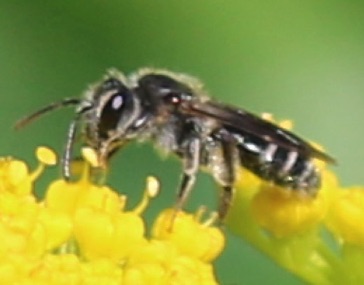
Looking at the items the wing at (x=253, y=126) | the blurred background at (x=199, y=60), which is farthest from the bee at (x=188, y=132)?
the blurred background at (x=199, y=60)

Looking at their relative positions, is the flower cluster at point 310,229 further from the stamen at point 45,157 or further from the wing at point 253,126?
the stamen at point 45,157

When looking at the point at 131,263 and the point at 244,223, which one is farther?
the point at 244,223

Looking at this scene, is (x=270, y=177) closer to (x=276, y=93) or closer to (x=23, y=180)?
(x=23, y=180)

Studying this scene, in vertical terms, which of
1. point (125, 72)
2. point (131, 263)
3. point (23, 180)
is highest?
point (125, 72)

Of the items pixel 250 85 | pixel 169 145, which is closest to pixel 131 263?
pixel 169 145

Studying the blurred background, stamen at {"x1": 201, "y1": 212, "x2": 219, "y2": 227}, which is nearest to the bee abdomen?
stamen at {"x1": 201, "y1": 212, "x2": 219, "y2": 227}
